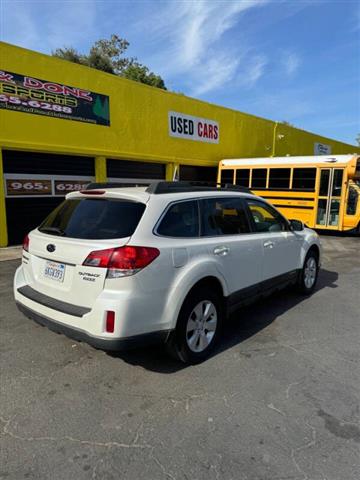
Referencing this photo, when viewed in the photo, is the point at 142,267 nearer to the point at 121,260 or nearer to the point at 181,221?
the point at 121,260

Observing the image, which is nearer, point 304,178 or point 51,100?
point 51,100

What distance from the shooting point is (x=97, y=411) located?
2.78 meters

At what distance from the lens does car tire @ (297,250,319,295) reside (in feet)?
18.3

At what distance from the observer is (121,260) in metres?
2.88

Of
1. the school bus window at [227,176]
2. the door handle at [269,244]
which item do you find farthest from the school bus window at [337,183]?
the door handle at [269,244]

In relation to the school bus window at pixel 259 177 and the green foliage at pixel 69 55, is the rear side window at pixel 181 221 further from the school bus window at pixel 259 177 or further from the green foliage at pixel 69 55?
the green foliage at pixel 69 55

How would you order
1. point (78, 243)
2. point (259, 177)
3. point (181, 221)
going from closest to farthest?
point (78, 243), point (181, 221), point (259, 177)

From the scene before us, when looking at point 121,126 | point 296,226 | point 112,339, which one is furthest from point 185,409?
point 121,126

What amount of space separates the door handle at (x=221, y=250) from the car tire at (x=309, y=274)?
7.25ft

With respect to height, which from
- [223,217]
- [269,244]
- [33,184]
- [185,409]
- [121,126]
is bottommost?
[185,409]

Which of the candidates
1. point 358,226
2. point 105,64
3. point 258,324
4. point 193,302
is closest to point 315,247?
point 258,324

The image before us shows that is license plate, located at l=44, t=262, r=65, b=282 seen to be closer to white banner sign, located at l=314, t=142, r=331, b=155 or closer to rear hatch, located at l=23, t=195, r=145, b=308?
rear hatch, located at l=23, t=195, r=145, b=308

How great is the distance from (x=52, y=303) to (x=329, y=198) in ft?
36.5

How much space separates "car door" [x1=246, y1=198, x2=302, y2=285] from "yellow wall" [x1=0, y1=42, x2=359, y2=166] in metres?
6.98
